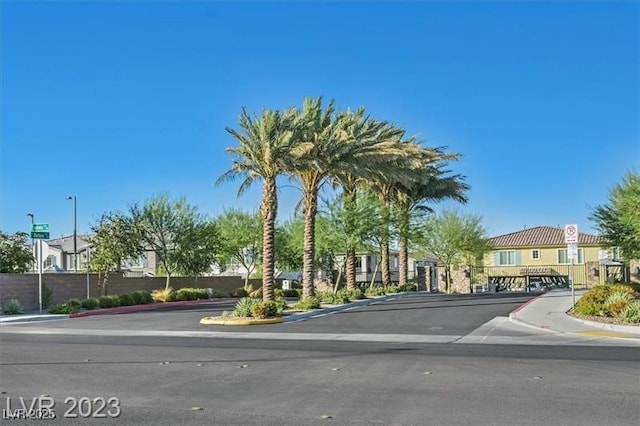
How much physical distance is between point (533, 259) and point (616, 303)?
48288 millimetres

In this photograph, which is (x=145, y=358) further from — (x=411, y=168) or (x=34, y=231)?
(x=411, y=168)

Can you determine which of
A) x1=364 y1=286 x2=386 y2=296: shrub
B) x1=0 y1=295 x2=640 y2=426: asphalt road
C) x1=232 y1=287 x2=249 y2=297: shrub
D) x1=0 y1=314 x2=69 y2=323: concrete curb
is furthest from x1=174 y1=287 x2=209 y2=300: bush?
x1=0 y1=295 x2=640 y2=426: asphalt road

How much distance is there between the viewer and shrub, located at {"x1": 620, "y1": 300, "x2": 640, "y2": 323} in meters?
20.0

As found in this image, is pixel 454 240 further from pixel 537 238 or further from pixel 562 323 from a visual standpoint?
pixel 562 323

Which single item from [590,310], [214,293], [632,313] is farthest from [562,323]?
[214,293]

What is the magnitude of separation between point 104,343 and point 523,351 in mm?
10199

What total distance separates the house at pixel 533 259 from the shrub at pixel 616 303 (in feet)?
130

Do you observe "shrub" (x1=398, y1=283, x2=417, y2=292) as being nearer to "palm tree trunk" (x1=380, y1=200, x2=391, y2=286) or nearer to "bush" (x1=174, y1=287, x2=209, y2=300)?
"palm tree trunk" (x1=380, y1=200, x2=391, y2=286)

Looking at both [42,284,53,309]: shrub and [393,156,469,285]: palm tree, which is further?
[393,156,469,285]: palm tree

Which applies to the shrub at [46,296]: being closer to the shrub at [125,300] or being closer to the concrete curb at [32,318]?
the shrub at [125,300]

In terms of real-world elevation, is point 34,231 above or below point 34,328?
above

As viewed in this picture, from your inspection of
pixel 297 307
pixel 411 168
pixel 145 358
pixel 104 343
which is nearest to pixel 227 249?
pixel 411 168

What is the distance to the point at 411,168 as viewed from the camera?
39.7 m

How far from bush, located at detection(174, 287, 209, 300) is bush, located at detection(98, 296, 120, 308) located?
6.40 m
